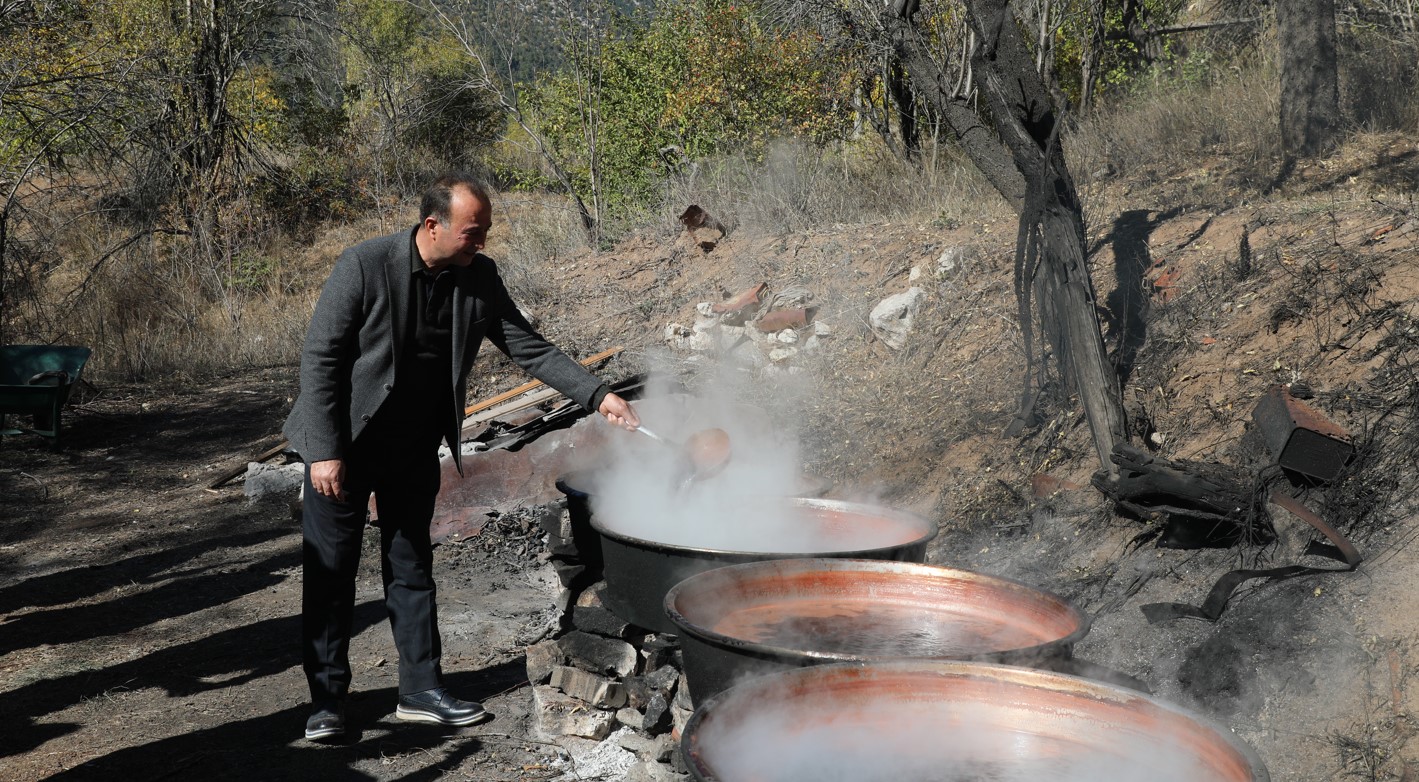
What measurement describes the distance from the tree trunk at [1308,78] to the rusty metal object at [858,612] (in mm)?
7114

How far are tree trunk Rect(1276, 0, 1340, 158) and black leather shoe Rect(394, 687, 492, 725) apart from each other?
7795 mm

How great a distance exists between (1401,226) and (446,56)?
29629 millimetres

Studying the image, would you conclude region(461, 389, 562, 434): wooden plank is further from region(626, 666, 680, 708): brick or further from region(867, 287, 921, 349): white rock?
region(626, 666, 680, 708): brick

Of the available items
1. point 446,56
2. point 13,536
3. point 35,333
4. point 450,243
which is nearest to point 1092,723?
point 450,243

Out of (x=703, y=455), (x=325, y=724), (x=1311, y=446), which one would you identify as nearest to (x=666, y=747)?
(x=325, y=724)

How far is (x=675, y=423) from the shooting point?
6.82 meters

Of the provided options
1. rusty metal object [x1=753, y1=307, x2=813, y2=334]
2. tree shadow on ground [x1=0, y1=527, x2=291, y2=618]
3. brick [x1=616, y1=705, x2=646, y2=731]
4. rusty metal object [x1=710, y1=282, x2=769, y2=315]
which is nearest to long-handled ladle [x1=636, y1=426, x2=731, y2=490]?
brick [x1=616, y1=705, x2=646, y2=731]

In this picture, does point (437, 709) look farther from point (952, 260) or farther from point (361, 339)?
point (952, 260)

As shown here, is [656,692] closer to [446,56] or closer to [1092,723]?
[1092,723]

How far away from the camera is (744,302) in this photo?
9445 mm

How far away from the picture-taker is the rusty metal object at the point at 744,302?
943 cm

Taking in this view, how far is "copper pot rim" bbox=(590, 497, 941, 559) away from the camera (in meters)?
3.30

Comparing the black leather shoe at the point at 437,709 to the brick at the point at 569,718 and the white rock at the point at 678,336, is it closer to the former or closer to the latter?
the brick at the point at 569,718

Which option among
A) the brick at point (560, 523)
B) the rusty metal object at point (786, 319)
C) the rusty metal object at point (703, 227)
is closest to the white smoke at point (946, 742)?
the brick at point (560, 523)
